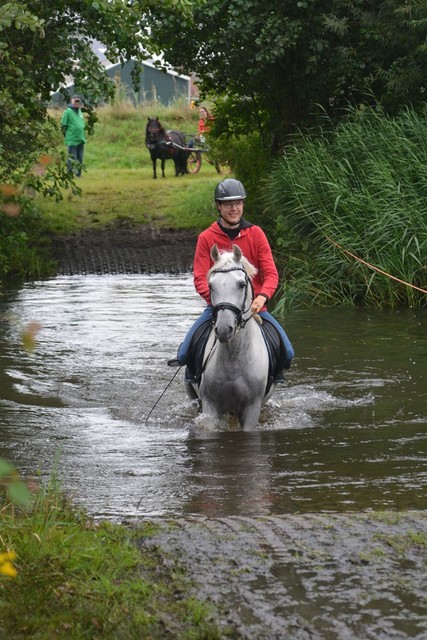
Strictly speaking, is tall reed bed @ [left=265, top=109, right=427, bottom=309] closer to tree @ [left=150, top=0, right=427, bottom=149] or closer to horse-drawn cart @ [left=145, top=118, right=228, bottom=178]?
tree @ [left=150, top=0, right=427, bottom=149]

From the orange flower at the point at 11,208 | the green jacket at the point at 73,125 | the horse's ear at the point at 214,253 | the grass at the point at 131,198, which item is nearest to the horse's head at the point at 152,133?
the grass at the point at 131,198

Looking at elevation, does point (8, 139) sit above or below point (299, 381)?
above

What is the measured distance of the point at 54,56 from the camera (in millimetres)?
16078

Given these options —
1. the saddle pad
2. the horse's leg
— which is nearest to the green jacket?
the saddle pad

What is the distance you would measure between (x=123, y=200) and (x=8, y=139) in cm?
1053

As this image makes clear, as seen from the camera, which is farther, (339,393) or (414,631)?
(339,393)

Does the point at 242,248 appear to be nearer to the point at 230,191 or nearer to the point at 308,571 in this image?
the point at 230,191

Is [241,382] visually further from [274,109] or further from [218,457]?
[274,109]

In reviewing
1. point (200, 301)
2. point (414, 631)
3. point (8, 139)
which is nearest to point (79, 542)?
point (414, 631)

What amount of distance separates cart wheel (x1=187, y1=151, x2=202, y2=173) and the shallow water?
49.7 feet

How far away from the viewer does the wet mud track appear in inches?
186

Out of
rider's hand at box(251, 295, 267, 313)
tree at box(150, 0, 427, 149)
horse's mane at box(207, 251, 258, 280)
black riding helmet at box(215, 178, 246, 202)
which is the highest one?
tree at box(150, 0, 427, 149)

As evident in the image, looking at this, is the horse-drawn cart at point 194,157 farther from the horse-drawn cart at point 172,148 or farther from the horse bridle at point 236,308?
the horse bridle at point 236,308

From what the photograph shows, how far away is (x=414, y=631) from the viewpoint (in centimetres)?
467
